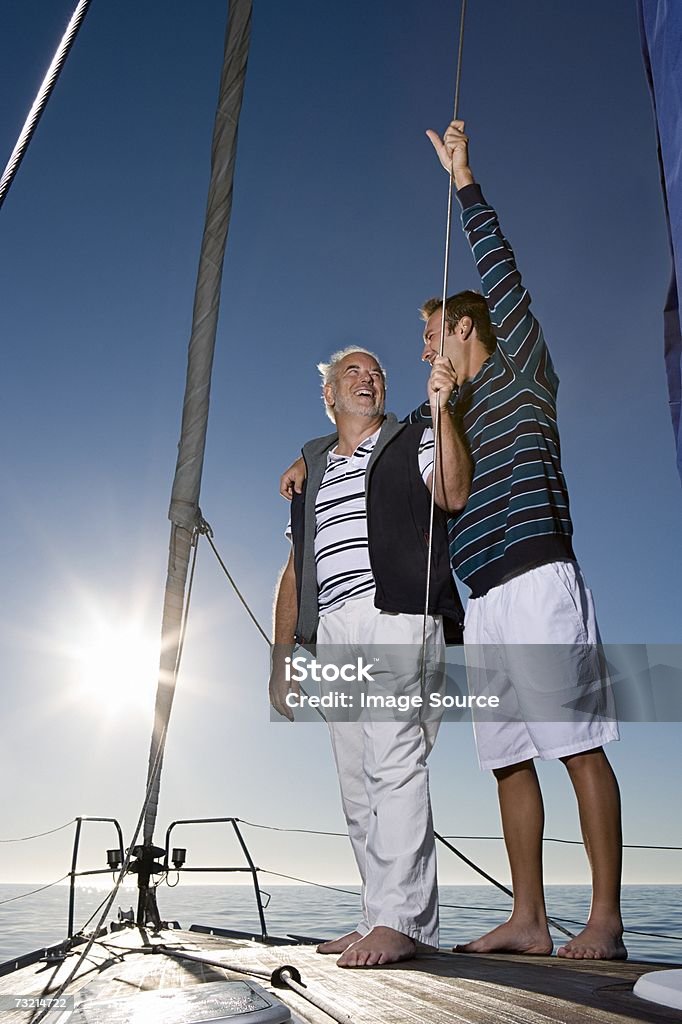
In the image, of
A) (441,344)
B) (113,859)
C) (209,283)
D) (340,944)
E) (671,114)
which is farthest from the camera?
(113,859)

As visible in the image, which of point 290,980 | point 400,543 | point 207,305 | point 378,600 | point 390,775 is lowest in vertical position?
point 290,980

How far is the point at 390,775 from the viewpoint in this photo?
1488 mm

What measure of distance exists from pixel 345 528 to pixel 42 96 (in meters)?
0.99

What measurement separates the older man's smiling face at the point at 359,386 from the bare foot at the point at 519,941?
1.12 metres

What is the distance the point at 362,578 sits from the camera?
1.73 meters

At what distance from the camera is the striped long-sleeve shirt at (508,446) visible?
5.17 feet

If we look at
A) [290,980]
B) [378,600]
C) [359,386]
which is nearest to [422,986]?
[290,980]

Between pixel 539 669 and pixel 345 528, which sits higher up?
pixel 345 528

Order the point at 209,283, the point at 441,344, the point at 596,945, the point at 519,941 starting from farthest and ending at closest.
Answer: the point at 209,283 < the point at 441,344 < the point at 519,941 < the point at 596,945

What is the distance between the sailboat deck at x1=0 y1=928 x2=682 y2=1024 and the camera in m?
0.84

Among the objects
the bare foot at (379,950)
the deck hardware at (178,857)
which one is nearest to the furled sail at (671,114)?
the bare foot at (379,950)

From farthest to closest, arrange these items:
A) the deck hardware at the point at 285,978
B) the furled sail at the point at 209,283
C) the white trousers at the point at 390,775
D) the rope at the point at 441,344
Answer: the furled sail at the point at 209,283, the rope at the point at 441,344, the white trousers at the point at 390,775, the deck hardware at the point at 285,978
